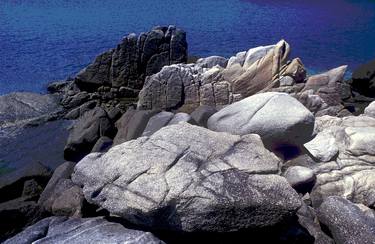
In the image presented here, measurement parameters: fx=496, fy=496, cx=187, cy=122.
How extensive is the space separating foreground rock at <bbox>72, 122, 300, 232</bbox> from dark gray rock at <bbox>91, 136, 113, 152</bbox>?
204 inches

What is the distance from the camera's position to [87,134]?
19.9 meters

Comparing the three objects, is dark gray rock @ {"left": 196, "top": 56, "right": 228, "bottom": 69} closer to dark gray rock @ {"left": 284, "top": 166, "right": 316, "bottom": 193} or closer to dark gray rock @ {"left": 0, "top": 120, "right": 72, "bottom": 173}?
dark gray rock @ {"left": 0, "top": 120, "right": 72, "bottom": 173}

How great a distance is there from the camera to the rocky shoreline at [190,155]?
11477 millimetres

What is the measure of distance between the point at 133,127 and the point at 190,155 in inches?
272

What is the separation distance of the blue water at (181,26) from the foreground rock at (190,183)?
18.5 metres

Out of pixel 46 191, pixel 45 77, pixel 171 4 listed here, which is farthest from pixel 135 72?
pixel 171 4

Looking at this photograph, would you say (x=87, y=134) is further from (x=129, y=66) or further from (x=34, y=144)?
(x=129, y=66)

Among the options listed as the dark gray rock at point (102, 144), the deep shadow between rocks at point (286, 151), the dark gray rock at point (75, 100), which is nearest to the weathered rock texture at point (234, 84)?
the dark gray rock at point (102, 144)

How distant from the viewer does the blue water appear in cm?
3575

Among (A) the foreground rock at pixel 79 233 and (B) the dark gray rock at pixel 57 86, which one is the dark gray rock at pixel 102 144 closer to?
(A) the foreground rock at pixel 79 233

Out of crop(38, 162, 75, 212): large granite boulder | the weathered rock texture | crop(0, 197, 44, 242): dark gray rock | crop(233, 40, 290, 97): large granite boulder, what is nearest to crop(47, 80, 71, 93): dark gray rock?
the weathered rock texture

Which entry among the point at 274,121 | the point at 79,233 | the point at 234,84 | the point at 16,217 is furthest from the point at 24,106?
the point at 79,233

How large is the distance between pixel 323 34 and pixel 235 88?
26.6 m

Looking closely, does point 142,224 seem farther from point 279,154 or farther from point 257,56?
point 257,56
